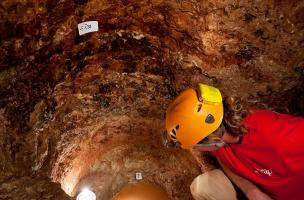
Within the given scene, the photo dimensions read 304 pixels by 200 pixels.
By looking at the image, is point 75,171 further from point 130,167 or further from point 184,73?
point 184,73

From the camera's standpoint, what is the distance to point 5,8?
7.91ft

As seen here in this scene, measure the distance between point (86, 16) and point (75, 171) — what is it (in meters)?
2.01

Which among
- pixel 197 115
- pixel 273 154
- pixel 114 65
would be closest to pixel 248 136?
pixel 273 154

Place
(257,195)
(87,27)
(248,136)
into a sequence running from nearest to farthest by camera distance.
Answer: (248,136)
(257,195)
(87,27)

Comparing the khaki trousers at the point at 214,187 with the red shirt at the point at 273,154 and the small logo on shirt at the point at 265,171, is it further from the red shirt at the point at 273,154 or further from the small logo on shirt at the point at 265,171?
the small logo on shirt at the point at 265,171

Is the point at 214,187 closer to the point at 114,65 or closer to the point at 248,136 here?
the point at 248,136

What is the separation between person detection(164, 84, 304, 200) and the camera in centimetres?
229

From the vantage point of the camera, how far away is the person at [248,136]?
7.53 feet

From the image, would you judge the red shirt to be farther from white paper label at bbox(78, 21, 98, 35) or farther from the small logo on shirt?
white paper label at bbox(78, 21, 98, 35)

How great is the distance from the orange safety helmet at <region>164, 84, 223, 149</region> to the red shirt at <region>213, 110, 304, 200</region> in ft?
0.79

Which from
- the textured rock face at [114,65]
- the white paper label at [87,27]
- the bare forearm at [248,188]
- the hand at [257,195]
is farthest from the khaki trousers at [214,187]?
the white paper label at [87,27]

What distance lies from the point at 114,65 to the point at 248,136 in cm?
158

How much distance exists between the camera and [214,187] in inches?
122

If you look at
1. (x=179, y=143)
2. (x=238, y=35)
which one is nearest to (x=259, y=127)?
(x=179, y=143)
